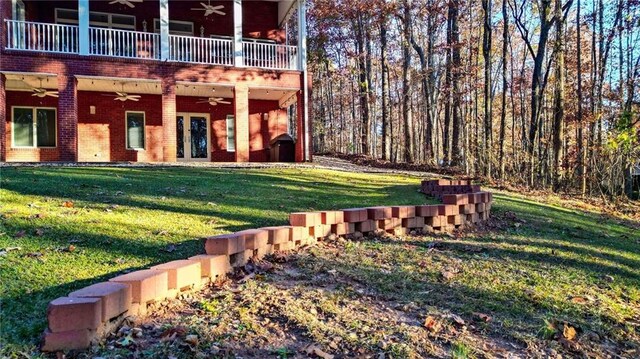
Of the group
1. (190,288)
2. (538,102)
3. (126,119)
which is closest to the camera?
(190,288)

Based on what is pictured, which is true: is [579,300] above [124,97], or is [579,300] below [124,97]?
below

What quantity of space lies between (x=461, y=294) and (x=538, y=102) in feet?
44.5

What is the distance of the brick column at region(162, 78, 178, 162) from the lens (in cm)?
1375

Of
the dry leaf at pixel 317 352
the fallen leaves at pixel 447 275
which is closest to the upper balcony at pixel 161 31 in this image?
the fallen leaves at pixel 447 275

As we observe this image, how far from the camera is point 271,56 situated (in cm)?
1580

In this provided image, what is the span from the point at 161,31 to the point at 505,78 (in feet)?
45.3

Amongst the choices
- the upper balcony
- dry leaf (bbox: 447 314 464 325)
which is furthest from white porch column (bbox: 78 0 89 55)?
dry leaf (bbox: 447 314 464 325)

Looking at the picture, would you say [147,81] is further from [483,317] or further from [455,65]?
[483,317]

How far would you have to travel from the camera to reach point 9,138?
49.3 feet

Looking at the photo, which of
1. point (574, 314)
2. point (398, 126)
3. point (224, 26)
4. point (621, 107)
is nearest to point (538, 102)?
point (621, 107)

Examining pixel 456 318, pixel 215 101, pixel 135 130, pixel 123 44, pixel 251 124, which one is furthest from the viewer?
pixel 251 124

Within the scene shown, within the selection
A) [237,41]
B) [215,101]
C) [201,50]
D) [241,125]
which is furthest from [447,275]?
[215,101]

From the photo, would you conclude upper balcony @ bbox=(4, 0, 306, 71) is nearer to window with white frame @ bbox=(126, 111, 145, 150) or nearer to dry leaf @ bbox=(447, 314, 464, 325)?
window with white frame @ bbox=(126, 111, 145, 150)

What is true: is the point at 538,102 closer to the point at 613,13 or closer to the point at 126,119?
the point at 613,13
